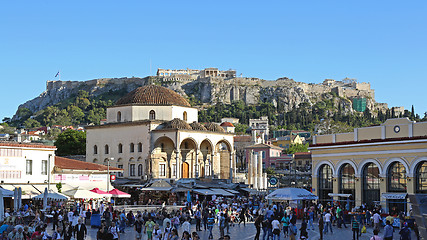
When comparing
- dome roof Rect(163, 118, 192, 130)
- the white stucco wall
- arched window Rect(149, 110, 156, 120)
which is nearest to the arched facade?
dome roof Rect(163, 118, 192, 130)

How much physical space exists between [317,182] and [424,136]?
8.70 m

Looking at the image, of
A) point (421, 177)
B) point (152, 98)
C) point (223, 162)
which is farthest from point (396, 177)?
point (223, 162)

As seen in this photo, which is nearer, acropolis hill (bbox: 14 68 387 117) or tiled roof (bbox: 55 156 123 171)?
tiled roof (bbox: 55 156 123 171)

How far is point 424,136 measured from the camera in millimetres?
34750

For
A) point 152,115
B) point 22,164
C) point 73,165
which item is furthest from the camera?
point 152,115

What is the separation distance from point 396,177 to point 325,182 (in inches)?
222

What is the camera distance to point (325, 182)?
40969 millimetres

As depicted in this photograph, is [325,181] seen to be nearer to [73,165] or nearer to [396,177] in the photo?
[396,177]

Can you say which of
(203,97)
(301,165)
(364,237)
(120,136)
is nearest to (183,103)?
(120,136)

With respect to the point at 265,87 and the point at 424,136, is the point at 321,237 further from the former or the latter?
the point at 265,87

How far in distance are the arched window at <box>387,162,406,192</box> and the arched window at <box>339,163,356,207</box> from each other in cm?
272

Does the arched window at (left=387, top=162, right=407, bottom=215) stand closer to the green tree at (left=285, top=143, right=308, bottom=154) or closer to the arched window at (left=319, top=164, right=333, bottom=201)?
the arched window at (left=319, top=164, right=333, bottom=201)

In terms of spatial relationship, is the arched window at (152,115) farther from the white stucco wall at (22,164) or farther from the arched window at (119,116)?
the white stucco wall at (22,164)

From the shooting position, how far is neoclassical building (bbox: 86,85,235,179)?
2224 inches
